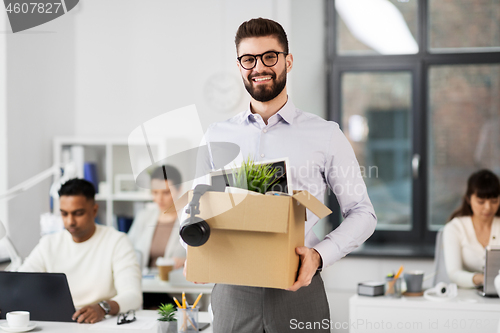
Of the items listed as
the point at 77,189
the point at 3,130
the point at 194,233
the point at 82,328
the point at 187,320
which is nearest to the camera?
the point at 194,233

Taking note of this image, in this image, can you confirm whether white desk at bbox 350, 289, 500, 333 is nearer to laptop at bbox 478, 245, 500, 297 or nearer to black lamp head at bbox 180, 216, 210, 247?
laptop at bbox 478, 245, 500, 297

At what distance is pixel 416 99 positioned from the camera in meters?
4.03

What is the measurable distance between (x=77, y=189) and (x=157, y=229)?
3.75 feet

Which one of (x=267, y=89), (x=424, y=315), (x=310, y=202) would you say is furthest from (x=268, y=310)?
(x=424, y=315)

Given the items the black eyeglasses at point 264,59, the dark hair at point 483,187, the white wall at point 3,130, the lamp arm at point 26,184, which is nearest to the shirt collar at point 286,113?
the black eyeglasses at point 264,59

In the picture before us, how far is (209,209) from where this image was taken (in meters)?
1.12

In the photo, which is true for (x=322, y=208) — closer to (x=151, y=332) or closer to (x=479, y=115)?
(x=151, y=332)

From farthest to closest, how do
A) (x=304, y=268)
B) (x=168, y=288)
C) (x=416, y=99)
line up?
1. (x=416, y=99)
2. (x=168, y=288)
3. (x=304, y=268)

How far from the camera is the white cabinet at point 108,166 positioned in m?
3.87

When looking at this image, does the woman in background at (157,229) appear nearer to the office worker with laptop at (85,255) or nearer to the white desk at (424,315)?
the office worker with laptop at (85,255)

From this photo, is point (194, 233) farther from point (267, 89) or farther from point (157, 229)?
point (157, 229)

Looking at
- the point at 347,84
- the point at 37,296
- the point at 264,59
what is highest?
the point at 347,84

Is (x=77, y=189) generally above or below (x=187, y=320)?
above

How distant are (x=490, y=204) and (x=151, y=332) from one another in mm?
2152
